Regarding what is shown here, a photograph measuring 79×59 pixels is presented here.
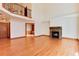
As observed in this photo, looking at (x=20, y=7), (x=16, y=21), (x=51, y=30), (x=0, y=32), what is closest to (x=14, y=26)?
(x=16, y=21)

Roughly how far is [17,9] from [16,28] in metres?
1.41

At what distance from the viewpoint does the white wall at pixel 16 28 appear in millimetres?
8453

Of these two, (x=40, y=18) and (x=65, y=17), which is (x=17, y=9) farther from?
(x=65, y=17)

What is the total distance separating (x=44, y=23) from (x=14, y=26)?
3087 millimetres

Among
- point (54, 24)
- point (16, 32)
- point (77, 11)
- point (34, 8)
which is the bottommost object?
point (16, 32)

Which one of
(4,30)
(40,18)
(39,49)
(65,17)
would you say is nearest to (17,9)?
(4,30)

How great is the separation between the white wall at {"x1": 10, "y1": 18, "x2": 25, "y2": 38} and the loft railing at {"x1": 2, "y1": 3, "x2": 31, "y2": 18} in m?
0.61

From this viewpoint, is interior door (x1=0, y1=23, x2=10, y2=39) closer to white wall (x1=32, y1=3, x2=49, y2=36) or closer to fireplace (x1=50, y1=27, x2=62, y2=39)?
white wall (x1=32, y1=3, x2=49, y2=36)

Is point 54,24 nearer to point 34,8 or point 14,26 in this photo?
point 34,8

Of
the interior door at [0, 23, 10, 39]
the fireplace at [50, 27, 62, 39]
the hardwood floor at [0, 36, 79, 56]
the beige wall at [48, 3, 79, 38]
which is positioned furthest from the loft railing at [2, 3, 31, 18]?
the hardwood floor at [0, 36, 79, 56]

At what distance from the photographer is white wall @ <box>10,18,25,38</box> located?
845 cm

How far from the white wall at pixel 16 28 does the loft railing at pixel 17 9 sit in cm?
61

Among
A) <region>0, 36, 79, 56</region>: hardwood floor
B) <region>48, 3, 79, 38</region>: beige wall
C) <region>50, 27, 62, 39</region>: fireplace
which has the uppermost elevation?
<region>48, 3, 79, 38</region>: beige wall

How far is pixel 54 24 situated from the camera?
9.66 metres
